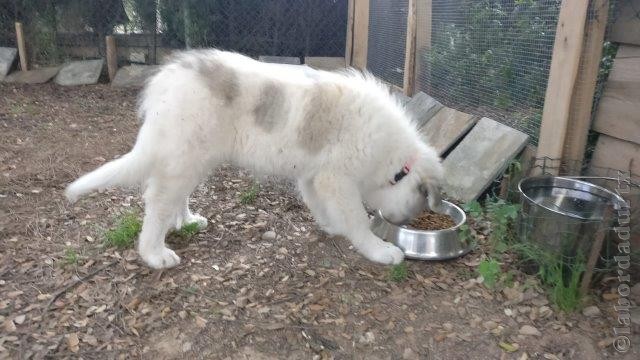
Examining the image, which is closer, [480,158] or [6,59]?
A: [480,158]

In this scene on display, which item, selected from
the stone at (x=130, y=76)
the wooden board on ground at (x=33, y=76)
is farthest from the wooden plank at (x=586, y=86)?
the wooden board on ground at (x=33, y=76)

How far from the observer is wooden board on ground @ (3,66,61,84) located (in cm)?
830

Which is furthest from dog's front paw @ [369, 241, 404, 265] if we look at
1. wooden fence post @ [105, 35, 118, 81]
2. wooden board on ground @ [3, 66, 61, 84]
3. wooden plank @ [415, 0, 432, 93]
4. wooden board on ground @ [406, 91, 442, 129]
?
wooden board on ground @ [3, 66, 61, 84]

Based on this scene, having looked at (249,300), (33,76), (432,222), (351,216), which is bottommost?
(249,300)

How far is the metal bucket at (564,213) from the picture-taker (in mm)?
2912

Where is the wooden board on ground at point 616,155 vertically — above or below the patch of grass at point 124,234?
above

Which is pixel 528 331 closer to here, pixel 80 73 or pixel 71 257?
pixel 71 257

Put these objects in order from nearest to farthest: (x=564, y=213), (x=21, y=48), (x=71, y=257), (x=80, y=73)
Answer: (x=564, y=213) → (x=71, y=257) → (x=21, y=48) → (x=80, y=73)

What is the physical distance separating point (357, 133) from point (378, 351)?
1.41 m

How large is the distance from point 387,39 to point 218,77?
4.26 meters

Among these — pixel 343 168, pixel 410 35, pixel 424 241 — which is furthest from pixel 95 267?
pixel 410 35

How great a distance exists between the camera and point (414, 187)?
3539 millimetres

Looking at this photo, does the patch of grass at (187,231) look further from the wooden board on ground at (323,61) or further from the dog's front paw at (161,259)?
the wooden board on ground at (323,61)

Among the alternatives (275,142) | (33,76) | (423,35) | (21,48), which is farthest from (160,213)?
(21,48)
